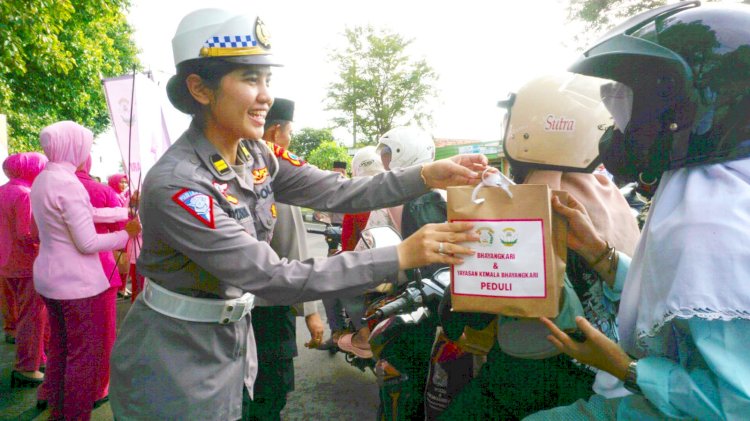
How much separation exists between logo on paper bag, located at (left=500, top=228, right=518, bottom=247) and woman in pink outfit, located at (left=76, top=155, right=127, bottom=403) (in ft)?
8.87

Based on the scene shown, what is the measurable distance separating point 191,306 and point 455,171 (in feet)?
3.41

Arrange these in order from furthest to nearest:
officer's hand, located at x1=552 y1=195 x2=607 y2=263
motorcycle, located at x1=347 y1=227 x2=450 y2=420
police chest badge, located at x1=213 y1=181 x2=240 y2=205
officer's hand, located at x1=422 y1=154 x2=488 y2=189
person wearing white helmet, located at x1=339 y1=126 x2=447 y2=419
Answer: person wearing white helmet, located at x1=339 y1=126 x2=447 y2=419 → motorcycle, located at x1=347 y1=227 x2=450 y2=420 → officer's hand, located at x1=422 y1=154 x2=488 y2=189 → police chest badge, located at x1=213 y1=181 x2=240 y2=205 → officer's hand, located at x1=552 y1=195 x2=607 y2=263

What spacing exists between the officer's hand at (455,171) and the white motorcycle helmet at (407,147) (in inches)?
75.7

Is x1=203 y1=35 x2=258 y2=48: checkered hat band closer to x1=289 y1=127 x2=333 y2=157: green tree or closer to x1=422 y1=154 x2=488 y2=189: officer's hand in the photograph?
x1=422 y1=154 x2=488 y2=189: officer's hand

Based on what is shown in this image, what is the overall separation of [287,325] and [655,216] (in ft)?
6.75

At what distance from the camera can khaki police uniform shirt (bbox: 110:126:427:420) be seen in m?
1.46

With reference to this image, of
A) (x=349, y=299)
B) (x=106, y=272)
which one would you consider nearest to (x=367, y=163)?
(x=349, y=299)

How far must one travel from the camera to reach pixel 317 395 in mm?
3885

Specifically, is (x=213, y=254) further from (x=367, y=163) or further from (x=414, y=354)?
(x=367, y=163)

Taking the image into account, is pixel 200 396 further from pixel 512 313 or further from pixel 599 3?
pixel 599 3

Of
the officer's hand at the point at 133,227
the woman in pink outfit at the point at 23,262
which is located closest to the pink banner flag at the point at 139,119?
the officer's hand at the point at 133,227

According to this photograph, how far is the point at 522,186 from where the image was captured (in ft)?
4.07

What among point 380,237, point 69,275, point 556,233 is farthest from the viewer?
point 69,275

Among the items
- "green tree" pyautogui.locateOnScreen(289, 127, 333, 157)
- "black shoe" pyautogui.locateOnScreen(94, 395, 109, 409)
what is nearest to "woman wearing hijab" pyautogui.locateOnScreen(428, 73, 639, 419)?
"black shoe" pyautogui.locateOnScreen(94, 395, 109, 409)
